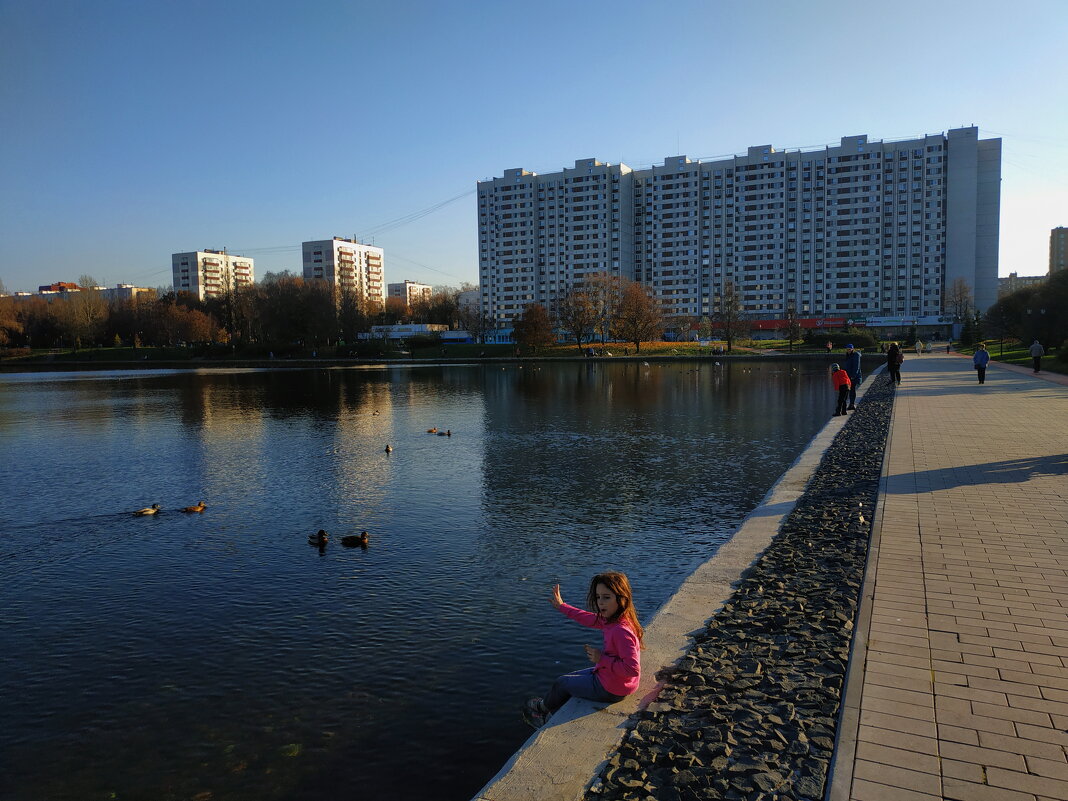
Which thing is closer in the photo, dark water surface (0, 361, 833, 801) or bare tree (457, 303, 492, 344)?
dark water surface (0, 361, 833, 801)

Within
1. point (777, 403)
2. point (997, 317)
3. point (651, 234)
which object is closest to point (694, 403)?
point (777, 403)

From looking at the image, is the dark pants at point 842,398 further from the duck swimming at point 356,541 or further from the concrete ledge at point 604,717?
the duck swimming at point 356,541

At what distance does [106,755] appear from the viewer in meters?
5.80

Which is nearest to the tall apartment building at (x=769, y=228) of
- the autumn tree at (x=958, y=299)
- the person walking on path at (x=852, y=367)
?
the autumn tree at (x=958, y=299)

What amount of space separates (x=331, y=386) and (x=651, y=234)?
364ft

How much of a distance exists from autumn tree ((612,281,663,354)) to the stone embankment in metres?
82.9

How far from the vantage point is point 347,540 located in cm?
1120

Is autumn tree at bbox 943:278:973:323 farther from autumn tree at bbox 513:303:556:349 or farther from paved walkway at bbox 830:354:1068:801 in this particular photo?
paved walkway at bbox 830:354:1068:801

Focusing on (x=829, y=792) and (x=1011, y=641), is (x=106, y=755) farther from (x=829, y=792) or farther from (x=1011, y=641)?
(x=1011, y=641)

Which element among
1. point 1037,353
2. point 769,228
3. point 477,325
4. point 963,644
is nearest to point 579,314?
point 477,325

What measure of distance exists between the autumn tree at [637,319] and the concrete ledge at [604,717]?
82.6 metres

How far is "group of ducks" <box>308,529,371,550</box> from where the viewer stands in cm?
1114

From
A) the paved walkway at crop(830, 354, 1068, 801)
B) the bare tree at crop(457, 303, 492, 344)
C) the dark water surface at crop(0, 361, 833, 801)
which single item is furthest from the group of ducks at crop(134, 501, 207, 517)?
the bare tree at crop(457, 303, 492, 344)

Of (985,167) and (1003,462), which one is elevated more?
(985,167)
